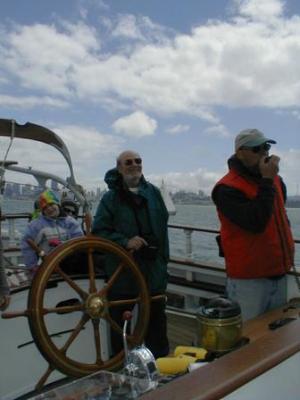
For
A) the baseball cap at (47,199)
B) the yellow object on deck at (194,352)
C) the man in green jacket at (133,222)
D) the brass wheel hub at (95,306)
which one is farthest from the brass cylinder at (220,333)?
the baseball cap at (47,199)

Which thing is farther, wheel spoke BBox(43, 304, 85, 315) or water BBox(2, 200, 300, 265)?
water BBox(2, 200, 300, 265)

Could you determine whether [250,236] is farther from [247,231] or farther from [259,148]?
[259,148]

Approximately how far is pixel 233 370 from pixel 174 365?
1.61 ft

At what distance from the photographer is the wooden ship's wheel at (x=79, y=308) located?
229cm

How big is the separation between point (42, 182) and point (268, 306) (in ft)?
6.30

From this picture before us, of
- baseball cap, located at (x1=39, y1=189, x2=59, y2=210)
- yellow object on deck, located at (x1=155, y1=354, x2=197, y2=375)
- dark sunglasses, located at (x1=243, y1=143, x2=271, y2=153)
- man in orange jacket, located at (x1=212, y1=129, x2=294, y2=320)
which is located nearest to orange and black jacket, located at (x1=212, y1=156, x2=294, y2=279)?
man in orange jacket, located at (x1=212, y1=129, x2=294, y2=320)

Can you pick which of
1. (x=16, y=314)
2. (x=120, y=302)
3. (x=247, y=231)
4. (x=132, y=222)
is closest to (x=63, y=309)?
(x=16, y=314)

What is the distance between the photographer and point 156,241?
3.11 m

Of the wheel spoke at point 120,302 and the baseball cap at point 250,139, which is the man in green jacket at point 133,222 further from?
the baseball cap at point 250,139

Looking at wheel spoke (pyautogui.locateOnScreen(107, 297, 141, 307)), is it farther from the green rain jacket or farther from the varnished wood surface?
the varnished wood surface

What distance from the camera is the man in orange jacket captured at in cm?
266

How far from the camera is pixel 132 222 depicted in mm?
3084

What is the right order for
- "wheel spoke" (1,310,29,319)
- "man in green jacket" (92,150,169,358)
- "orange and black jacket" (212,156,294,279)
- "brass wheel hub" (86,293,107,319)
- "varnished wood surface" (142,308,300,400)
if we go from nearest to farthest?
"varnished wood surface" (142,308,300,400) < "wheel spoke" (1,310,29,319) < "brass wheel hub" (86,293,107,319) < "orange and black jacket" (212,156,294,279) < "man in green jacket" (92,150,169,358)

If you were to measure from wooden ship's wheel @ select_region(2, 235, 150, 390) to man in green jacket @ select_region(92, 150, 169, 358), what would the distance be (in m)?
0.16
